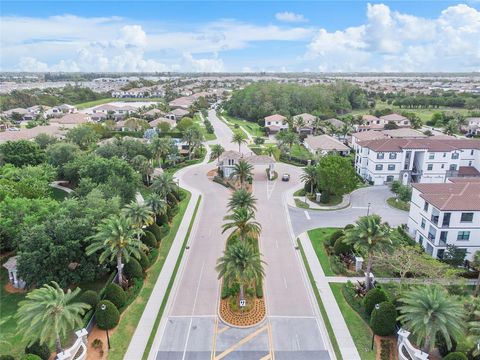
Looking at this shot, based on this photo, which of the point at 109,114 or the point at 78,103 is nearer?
the point at 109,114

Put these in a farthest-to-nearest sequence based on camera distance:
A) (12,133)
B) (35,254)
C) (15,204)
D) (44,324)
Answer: (12,133) → (15,204) → (35,254) → (44,324)

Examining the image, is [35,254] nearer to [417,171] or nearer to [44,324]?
[44,324]

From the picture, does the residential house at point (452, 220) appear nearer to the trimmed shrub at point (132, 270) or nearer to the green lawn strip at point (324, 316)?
the green lawn strip at point (324, 316)

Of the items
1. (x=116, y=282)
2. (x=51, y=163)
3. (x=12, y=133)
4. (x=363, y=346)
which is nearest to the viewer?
(x=363, y=346)

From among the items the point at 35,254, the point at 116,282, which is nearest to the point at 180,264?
the point at 116,282

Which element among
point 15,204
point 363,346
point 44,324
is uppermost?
point 15,204

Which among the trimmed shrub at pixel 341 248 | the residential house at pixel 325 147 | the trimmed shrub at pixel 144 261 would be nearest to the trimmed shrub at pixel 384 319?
the trimmed shrub at pixel 341 248

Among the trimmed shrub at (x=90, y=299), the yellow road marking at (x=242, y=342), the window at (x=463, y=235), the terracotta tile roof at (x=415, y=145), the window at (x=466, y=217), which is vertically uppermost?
the terracotta tile roof at (x=415, y=145)

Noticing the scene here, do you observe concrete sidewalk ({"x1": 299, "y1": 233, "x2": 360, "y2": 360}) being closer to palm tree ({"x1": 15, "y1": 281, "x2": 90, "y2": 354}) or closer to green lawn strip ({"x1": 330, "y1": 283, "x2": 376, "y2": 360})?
green lawn strip ({"x1": 330, "y1": 283, "x2": 376, "y2": 360})
